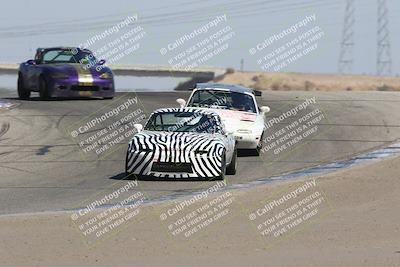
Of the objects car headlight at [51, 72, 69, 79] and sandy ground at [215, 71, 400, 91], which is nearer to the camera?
car headlight at [51, 72, 69, 79]

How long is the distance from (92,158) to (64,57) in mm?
9835

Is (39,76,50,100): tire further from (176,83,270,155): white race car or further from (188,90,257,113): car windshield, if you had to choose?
(188,90,257,113): car windshield

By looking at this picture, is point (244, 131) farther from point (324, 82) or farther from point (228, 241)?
point (324, 82)

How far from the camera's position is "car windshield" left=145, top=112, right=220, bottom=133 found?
1539 cm

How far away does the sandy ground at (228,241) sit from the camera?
8.52 meters

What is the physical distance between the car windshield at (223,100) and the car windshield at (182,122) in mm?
2603

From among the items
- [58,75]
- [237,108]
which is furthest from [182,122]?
[58,75]

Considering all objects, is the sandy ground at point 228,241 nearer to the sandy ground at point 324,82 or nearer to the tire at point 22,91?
the tire at point 22,91

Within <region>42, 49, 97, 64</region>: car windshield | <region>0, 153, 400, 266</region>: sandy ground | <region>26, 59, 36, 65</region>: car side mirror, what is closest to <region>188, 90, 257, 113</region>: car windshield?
<region>0, 153, 400, 266</region>: sandy ground

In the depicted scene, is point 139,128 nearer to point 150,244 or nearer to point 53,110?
point 150,244

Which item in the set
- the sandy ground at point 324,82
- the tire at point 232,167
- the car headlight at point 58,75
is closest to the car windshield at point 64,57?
the car headlight at point 58,75

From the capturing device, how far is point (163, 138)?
14.6 m

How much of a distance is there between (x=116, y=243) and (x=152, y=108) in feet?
51.7

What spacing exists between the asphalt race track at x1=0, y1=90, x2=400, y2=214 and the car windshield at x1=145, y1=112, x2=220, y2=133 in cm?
88
